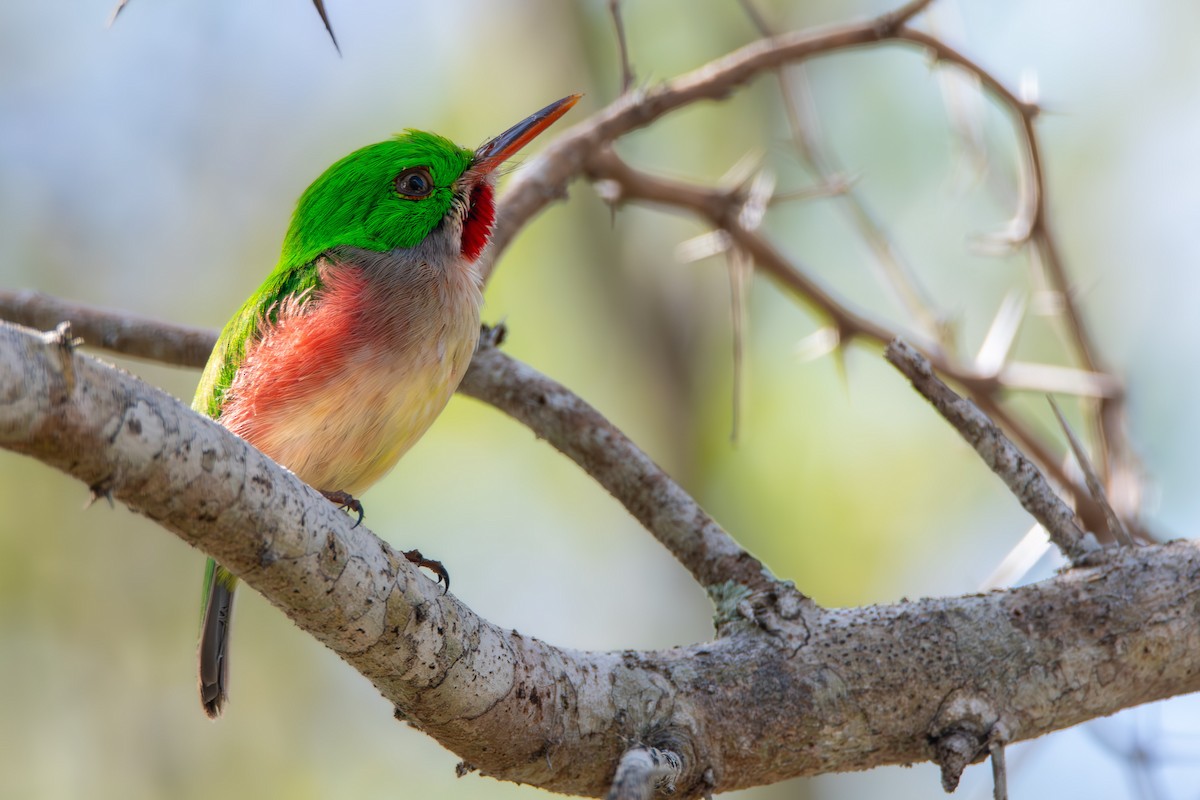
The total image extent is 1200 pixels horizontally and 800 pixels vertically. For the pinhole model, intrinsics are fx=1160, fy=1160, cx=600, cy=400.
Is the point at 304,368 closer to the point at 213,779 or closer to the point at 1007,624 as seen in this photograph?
the point at 1007,624

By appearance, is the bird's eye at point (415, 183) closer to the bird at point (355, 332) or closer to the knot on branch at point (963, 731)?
the bird at point (355, 332)

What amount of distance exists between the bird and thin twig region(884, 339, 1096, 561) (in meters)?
1.33

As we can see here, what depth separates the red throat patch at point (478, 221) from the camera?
404cm

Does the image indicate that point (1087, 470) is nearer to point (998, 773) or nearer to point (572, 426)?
point (998, 773)

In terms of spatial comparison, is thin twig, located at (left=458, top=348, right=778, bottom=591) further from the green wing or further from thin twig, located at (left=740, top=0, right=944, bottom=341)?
thin twig, located at (left=740, top=0, right=944, bottom=341)

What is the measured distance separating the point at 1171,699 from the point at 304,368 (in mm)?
2442

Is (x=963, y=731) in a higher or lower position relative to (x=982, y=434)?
lower

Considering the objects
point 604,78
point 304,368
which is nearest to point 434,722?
point 304,368

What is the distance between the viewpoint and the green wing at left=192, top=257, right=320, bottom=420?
3.42m

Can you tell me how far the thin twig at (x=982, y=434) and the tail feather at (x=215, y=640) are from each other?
2.11 meters

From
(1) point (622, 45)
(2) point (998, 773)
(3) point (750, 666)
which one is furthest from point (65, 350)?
(1) point (622, 45)

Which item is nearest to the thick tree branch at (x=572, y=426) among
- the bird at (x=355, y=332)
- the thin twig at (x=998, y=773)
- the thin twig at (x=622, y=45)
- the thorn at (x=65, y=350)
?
the bird at (x=355, y=332)

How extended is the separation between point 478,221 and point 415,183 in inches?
10.1

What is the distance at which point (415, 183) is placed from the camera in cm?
401
